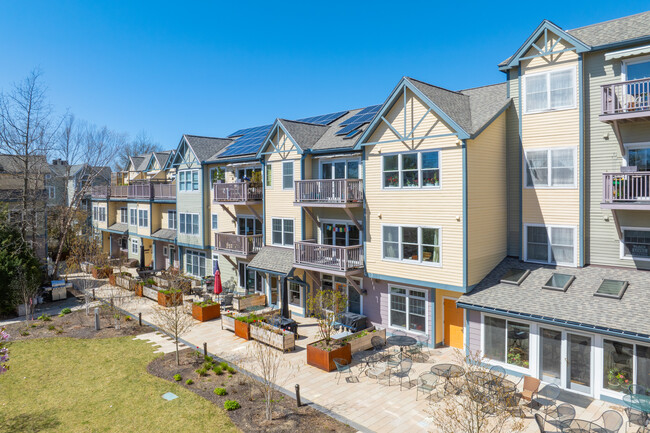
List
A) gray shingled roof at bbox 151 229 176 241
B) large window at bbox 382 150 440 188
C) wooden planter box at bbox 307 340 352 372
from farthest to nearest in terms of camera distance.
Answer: gray shingled roof at bbox 151 229 176 241
large window at bbox 382 150 440 188
wooden planter box at bbox 307 340 352 372

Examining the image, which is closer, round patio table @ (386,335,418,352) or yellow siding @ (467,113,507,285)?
round patio table @ (386,335,418,352)

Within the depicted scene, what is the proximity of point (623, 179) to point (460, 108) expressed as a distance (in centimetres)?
690

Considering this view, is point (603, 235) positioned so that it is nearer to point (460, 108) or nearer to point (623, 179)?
point (623, 179)

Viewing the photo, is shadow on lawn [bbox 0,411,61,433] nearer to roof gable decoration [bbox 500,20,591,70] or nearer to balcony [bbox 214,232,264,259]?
balcony [bbox 214,232,264,259]

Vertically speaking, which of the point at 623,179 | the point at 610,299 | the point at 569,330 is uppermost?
the point at 623,179

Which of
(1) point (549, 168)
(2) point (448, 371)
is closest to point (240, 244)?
(2) point (448, 371)

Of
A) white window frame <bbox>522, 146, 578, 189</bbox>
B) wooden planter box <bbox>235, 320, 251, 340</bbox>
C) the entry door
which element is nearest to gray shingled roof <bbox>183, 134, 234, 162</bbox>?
wooden planter box <bbox>235, 320, 251, 340</bbox>

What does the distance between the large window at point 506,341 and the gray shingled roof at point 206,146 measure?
888 inches

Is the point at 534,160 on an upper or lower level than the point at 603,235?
upper

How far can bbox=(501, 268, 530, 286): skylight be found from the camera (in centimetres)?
1642

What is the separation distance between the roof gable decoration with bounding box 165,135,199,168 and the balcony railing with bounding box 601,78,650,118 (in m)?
25.1

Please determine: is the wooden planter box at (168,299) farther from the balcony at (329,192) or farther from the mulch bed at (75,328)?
the balcony at (329,192)

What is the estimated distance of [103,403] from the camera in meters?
14.1

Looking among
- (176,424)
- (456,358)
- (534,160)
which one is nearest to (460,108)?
(534,160)
